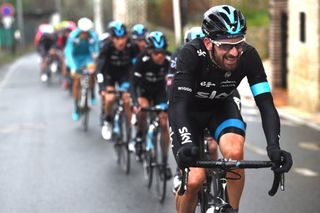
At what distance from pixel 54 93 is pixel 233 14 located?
17.6 metres

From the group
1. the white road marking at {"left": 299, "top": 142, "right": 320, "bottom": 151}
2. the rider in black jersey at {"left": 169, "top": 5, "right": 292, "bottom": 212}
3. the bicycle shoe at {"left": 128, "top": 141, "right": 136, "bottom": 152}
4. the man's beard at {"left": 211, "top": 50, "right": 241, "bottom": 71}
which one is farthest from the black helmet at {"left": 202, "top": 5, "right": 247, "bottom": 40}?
the white road marking at {"left": 299, "top": 142, "right": 320, "bottom": 151}

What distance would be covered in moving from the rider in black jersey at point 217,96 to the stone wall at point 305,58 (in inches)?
390

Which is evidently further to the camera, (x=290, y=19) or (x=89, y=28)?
(x=290, y=19)

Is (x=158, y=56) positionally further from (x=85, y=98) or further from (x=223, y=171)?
(x=85, y=98)

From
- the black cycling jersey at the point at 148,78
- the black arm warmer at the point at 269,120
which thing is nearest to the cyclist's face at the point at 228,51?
the black arm warmer at the point at 269,120

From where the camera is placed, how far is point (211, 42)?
511 centimetres

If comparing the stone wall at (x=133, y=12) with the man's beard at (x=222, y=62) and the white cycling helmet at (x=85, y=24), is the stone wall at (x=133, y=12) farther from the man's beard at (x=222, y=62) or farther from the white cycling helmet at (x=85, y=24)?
the man's beard at (x=222, y=62)

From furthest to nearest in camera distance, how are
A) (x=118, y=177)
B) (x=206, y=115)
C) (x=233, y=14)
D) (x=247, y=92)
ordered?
(x=247, y=92) → (x=118, y=177) → (x=206, y=115) → (x=233, y=14)

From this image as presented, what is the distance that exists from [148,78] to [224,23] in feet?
13.9

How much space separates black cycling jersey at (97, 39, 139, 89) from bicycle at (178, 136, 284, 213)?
4926mm

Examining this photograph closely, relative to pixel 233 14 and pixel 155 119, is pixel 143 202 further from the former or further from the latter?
pixel 233 14

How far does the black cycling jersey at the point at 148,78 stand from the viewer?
9023mm

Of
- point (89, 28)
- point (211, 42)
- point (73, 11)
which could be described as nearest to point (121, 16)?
point (89, 28)

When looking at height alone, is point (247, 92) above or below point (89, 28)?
below
